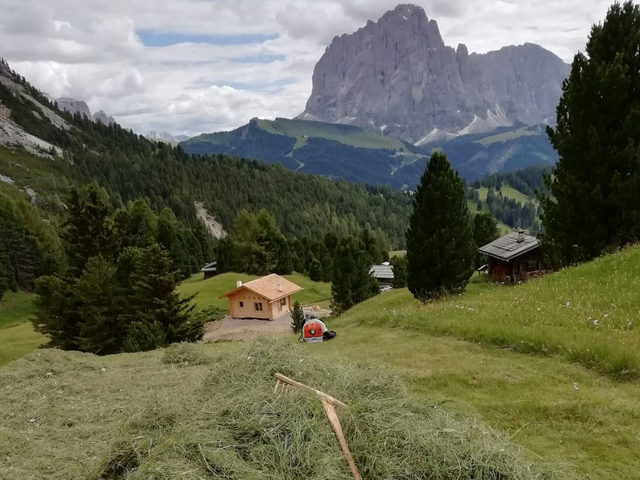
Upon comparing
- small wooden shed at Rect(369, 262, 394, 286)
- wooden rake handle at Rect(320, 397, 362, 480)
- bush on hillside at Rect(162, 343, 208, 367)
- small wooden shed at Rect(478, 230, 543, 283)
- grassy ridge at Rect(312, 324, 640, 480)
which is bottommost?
small wooden shed at Rect(369, 262, 394, 286)

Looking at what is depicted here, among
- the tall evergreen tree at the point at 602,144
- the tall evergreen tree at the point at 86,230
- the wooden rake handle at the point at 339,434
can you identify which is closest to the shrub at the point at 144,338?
the tall evergreen tree at the point at 86,230

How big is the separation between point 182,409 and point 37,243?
107 metres

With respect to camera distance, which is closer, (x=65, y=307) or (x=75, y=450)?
(x=75, y=450)

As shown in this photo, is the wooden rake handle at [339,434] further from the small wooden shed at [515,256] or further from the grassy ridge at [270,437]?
the small wooden shed at [515,256]

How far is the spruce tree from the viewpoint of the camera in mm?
29391

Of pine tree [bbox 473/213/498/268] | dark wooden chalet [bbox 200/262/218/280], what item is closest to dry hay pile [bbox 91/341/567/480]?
pine tree [bbox 473/213/498/268]

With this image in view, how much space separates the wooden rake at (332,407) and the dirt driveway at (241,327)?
44072 millimetres

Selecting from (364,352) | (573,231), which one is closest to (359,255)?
(573,231)

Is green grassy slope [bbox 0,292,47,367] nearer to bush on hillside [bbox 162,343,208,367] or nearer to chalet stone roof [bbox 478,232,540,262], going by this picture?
bush on hillside [bbox 162,343,208,367]

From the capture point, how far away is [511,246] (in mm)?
47438

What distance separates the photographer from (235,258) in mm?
97250

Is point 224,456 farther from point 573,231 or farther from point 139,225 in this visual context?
point 139,225

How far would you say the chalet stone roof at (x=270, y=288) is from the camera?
63031 millimetres

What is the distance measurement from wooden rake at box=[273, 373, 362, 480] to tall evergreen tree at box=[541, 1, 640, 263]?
78.8 ft
